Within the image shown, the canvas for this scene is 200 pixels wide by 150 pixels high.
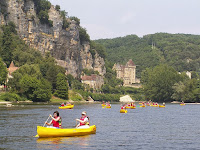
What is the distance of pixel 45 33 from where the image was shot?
18138 centimetres

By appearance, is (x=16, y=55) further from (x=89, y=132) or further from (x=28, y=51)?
(x=89, y=132)

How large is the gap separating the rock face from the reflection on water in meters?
125

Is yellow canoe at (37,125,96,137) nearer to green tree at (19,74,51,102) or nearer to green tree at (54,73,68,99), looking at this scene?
green tree at (19,74,51,102)

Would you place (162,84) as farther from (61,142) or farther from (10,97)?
(61,142)

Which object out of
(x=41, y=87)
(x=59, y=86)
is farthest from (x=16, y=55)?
(x=41, y=87)

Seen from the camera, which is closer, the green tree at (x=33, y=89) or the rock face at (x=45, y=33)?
the green tree at (x=33, y=89)

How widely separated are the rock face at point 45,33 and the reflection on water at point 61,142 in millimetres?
125188

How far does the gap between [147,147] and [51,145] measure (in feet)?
26.3

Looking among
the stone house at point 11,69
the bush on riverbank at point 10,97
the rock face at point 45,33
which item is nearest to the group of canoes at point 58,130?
the bush on riverbank at point 10,97

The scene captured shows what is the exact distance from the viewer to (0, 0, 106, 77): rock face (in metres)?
166

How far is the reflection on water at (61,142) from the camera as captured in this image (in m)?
37.4

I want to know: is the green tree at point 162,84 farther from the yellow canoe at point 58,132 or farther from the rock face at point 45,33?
the yellow canoe at point 58,132

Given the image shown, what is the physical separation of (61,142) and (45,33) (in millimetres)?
145226

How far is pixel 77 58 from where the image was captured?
655 feet
